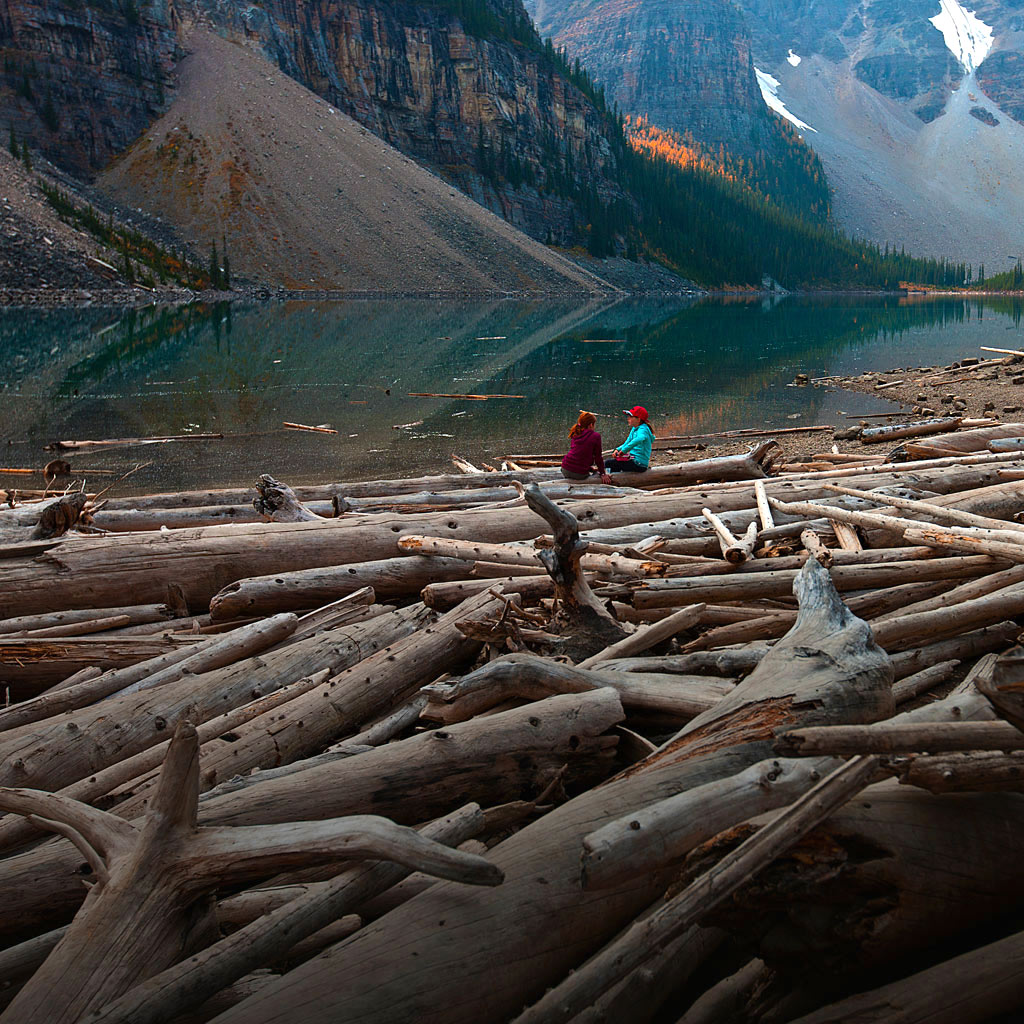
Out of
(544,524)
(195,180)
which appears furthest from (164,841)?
(195,180)

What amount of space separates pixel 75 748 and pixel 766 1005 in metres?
3.31

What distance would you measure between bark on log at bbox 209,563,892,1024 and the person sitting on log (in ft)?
21.9

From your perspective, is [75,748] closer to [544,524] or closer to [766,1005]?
[766,1005]

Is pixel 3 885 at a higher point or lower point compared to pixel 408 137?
lower

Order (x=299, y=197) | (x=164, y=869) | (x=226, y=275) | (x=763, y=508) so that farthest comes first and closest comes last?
(x=299, y=197) < (x=226, y=275) < (x=763, y=508) < (x=164, y=869)

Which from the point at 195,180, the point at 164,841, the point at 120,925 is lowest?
the point at 120,925

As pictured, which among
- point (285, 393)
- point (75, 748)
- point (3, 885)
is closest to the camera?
point (3, 885)

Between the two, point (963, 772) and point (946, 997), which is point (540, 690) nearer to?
point (963, 772)

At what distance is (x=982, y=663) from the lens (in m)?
4.48

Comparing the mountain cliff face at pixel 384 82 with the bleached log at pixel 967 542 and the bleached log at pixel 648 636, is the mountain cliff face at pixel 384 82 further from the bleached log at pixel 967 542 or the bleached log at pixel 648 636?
the bleached log at pixel 648 636

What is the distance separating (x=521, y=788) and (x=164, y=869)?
4.64 ft

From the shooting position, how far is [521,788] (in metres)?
3.51

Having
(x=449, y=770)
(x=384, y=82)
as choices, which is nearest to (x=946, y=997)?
(x=449, y=770)

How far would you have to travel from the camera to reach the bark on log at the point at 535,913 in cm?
244
